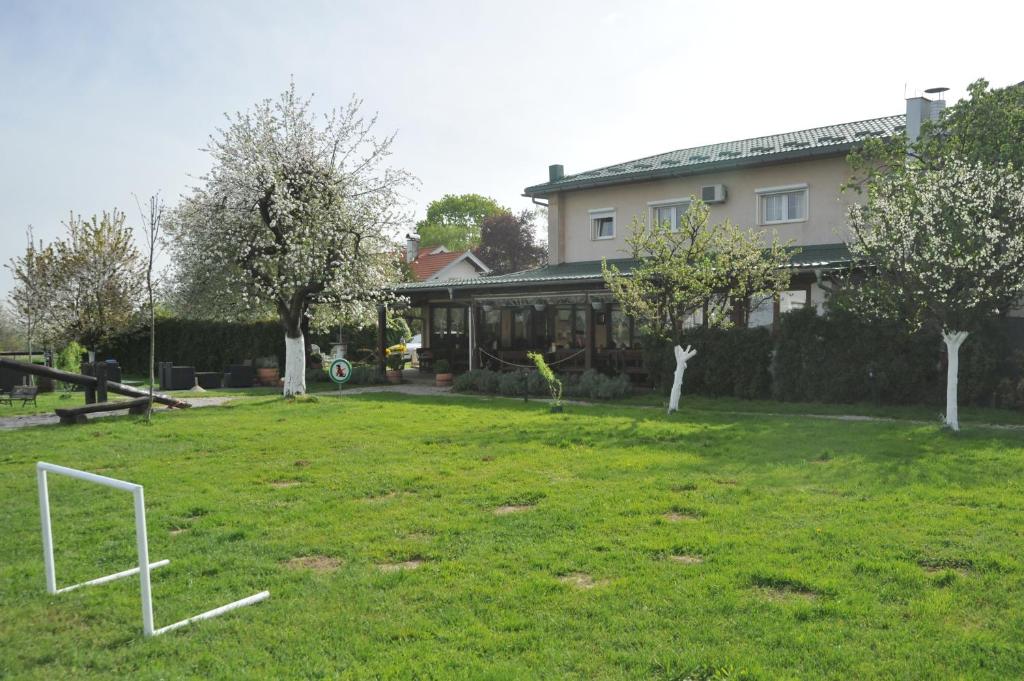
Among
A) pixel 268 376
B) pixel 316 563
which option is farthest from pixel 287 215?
pixel 316 563

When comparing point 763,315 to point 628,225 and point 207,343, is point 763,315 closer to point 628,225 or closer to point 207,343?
point 628,225

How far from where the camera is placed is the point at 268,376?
2295 cm

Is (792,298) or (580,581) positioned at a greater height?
(792,298)

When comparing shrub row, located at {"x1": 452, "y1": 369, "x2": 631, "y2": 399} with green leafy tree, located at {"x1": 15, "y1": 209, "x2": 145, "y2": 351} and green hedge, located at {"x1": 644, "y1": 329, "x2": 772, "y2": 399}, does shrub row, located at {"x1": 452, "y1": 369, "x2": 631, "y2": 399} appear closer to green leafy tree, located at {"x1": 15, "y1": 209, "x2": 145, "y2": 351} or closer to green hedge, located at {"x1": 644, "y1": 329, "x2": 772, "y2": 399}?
green hedge, located at {"x1": 644, "y1": 329, "x2": 772, "y2": 399}

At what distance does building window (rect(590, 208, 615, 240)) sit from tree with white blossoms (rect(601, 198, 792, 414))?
292 inches

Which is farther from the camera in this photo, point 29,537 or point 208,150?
point 208,150

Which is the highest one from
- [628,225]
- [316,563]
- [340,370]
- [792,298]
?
[628,225]

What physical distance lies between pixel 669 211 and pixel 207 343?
17057 millimetres

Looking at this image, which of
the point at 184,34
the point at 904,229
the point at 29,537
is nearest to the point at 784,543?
the point at 29,537

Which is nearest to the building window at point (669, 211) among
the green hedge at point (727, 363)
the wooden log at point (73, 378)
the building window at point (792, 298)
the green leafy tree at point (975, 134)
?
the building window at point (792, 298)

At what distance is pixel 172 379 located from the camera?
20922mm

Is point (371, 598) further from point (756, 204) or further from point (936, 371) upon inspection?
point (756, 204)

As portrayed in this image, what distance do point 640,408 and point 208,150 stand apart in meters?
10.9

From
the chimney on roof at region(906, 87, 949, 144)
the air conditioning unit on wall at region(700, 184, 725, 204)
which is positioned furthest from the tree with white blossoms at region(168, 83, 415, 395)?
the chimney on roof at region(906, 87, 949, 144)
